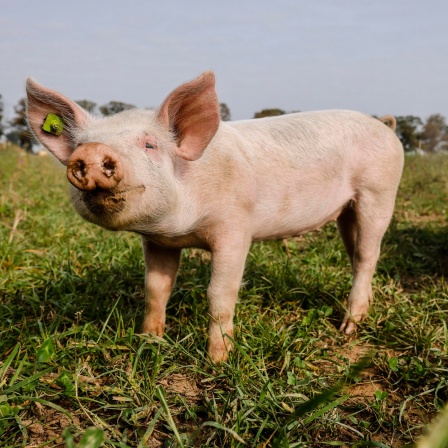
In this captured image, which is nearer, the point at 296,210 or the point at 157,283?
the point at 157,283

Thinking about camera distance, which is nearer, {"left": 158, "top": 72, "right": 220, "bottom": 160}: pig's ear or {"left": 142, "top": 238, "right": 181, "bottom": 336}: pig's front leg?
{"left": 158, "top": 72, "right": 220, "bottom": 160}: pig's ear

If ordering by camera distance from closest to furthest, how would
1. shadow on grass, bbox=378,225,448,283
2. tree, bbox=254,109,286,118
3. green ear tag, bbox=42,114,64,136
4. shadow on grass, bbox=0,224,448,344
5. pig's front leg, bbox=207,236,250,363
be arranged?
green ear tag, bbox=42,114,64,136 < pig's front leg, bbox=207,236,250,363 < shadow on grass, bbox=0,224,448,344 < shadow on grass, bbox=378,225,448,283 < tree, bbox=254,109,286,118

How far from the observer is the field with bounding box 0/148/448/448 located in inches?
91.1

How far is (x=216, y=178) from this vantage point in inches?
110

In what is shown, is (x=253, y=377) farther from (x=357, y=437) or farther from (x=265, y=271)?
(x=265, y=271)

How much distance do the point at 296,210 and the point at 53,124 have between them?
155cm

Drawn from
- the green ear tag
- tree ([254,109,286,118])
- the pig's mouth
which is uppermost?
the green ear tag

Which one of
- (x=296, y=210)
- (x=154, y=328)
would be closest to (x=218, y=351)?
(x=154, y=328)

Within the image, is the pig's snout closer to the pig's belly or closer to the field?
the field

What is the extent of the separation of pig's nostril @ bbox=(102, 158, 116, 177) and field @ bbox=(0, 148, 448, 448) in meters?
1.01

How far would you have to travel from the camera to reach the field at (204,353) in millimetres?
2314

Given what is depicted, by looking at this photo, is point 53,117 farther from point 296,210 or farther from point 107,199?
point 296,210

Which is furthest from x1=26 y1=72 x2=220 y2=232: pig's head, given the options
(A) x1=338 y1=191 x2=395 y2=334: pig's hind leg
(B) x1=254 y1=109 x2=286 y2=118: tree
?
(B) x1=254 y1=109 x2=286 y2=118: tree

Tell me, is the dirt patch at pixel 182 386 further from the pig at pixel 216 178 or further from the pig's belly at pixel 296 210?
the pig's belly at pixel 296 210
